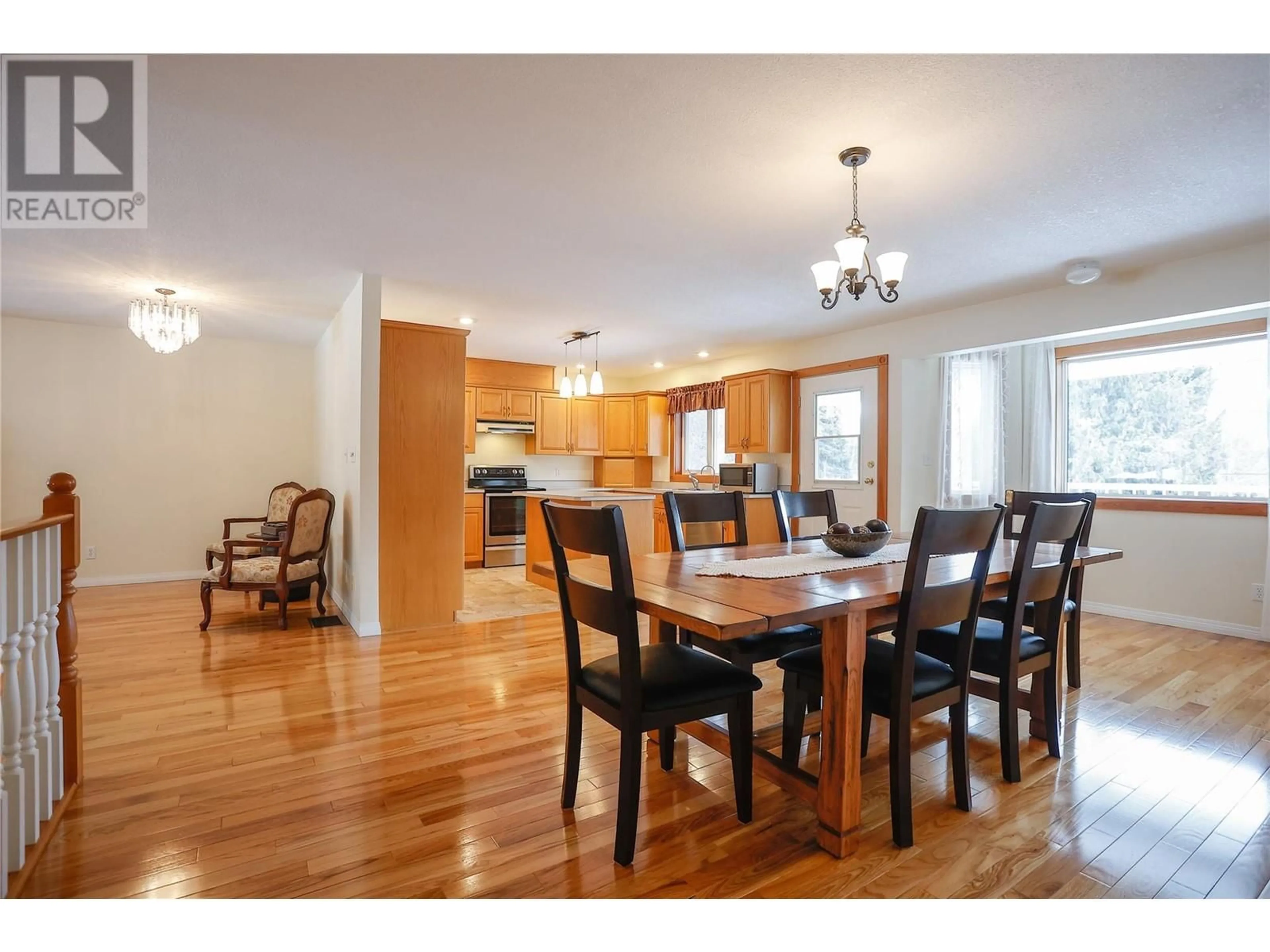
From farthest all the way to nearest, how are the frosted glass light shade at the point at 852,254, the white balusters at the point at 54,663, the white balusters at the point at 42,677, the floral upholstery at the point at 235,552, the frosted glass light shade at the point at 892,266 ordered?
the floral upholstery at the point at 235,552
the frosted glass light shade at the point at 892,266
the frosted glass light shade at the point at 852,254
the white balusters at the point at 54,663
the white balusters at the point at 42,677

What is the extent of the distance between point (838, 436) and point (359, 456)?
13.6ft

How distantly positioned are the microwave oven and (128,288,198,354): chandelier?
4687mm

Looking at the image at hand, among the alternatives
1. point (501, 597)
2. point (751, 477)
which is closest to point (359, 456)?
point (501, 597)

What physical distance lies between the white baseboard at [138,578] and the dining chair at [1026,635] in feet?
20.4

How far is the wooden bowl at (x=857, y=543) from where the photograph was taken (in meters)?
2.31

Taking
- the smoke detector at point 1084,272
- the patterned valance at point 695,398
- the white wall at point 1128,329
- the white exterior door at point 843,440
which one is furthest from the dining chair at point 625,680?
the patterned valance at point 695,398

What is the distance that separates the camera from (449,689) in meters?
2.96

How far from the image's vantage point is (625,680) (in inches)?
63.7

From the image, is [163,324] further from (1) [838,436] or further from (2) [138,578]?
(1) [838,436]

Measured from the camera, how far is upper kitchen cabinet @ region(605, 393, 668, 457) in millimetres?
7590

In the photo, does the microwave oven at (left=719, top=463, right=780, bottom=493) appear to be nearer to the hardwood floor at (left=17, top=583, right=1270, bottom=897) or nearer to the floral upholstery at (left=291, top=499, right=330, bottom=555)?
the hardwood floor at (left=17, top=583, right=1270, bottom=897)

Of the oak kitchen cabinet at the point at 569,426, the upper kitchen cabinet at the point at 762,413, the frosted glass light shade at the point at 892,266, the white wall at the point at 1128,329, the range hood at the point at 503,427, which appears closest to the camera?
the frosted glass light shade at the point at 892,266

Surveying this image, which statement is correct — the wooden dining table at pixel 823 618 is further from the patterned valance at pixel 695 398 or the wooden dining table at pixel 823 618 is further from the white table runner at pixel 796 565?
the patterned valance at pixel 695 398
